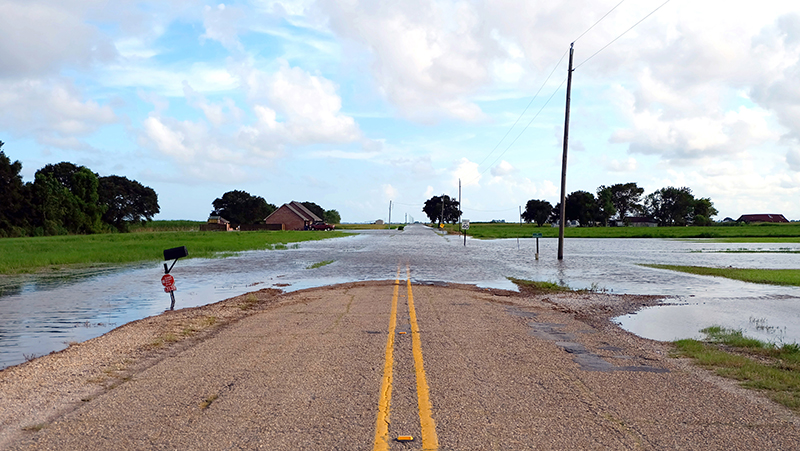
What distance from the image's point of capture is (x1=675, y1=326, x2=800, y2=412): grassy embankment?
658cm

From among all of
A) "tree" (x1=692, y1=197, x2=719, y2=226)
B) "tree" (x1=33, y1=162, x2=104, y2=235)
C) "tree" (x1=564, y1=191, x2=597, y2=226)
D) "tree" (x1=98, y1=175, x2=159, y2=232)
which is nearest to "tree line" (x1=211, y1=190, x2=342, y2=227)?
"tree" (x1=98, y1=175, x2=159, y2=232)

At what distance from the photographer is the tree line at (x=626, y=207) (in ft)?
529

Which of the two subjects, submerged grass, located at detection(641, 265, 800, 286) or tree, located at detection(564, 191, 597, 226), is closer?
submerged grass, located at detection(641, 265, 800, 286)

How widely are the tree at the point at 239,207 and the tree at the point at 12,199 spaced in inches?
2926

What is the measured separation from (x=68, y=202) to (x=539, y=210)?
134432mm

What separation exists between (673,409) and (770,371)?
2.58 m

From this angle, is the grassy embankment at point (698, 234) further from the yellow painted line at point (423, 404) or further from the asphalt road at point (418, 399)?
the yellow painted line at point (423, 404)

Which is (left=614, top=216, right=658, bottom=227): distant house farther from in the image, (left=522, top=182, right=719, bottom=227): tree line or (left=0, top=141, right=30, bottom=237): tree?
(left=0, top=141, right=30, bottom=237): tree

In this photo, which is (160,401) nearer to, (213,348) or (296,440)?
(296,440)

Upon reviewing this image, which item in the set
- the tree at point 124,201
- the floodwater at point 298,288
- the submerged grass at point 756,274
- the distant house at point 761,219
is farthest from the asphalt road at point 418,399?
the distant house at point 761,219

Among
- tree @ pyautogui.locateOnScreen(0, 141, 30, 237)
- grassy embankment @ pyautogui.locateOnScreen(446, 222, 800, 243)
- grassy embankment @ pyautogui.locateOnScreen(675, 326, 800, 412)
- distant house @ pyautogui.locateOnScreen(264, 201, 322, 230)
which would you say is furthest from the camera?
distant house @ pyautogui.locateOnScreen(264, 201, 322, 230)

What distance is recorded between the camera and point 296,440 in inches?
190

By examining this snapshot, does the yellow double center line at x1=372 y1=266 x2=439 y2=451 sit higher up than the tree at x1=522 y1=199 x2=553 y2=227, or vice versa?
the tree at x1=522 y1=199 x2=553 y2=227

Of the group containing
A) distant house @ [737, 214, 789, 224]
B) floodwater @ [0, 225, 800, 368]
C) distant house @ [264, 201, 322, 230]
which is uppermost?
distant house @ [737, 214, 789, 224]
